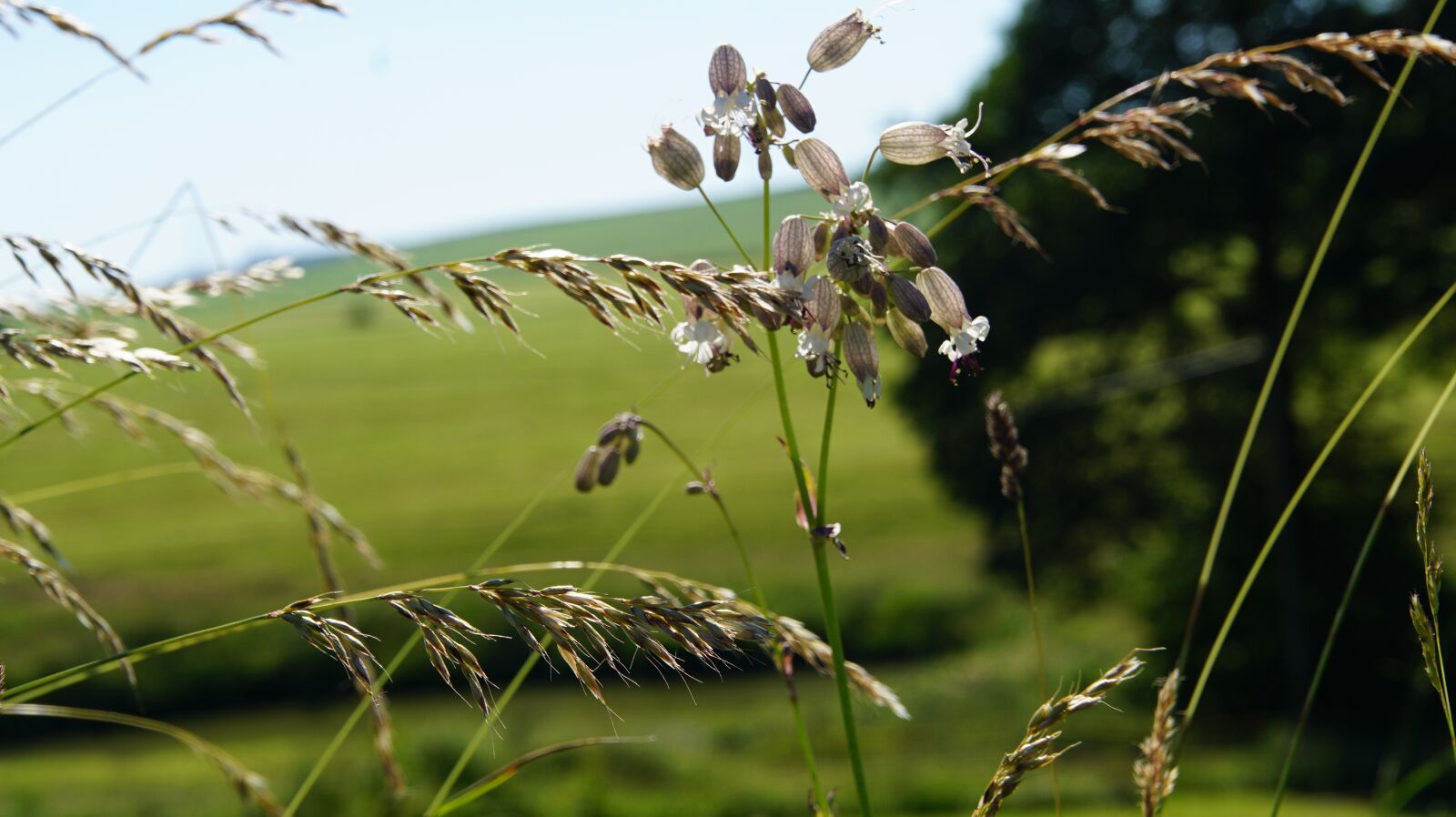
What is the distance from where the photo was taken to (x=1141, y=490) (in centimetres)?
1378

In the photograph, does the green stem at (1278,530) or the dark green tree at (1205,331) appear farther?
the dark green tree at (1205,331)

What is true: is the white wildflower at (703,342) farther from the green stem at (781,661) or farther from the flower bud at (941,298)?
the flower bud at (941,298)

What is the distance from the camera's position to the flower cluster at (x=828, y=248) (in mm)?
956

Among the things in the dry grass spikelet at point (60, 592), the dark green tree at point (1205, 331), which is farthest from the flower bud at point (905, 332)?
the dark green tree at point (1205, 331)

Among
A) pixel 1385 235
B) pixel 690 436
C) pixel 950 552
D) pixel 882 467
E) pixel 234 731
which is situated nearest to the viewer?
pixel 1385 235

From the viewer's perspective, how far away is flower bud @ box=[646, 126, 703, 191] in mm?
1070

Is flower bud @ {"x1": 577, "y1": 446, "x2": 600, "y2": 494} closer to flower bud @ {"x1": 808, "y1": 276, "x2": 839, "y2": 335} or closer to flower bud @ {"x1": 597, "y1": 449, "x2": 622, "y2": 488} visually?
flower bud @ {"x1": 597, "y1": 449, "x2": 622, "y2": 488}

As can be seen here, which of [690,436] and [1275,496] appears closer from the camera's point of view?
[1275,496]

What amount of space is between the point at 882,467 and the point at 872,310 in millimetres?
34054

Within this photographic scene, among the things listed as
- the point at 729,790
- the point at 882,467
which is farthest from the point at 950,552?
the point at 729,790

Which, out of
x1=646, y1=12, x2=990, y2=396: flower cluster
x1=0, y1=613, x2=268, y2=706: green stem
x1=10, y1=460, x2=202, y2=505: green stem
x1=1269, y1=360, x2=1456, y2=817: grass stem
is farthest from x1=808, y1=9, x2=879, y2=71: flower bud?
x1=10, y1=460, x2=202, y2=505: green stem

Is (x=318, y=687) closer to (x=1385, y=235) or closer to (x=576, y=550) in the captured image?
(x=576, y=550)

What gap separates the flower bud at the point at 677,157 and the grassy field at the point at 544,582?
0.18m

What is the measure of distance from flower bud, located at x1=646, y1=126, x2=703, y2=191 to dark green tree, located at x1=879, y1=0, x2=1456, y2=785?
11614 mm
